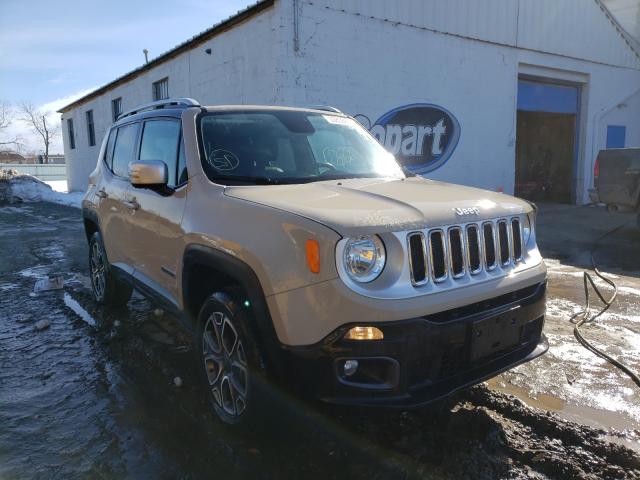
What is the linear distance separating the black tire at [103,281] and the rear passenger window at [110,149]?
0.74 m

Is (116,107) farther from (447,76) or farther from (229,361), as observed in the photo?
(229,361)

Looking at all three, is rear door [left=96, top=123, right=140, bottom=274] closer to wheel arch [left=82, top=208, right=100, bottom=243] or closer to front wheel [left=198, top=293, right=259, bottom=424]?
wheel arch [left=82, top=208, right=100, bottom=243]

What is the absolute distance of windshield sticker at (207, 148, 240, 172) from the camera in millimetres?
3221

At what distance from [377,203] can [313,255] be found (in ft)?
1.73

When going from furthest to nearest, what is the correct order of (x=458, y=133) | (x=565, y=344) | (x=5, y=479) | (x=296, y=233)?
(x=458, y=133) < (x=565, y=344) < (x=5, y=479) < (x=296, y=233)

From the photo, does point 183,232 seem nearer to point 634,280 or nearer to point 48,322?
point 48,322

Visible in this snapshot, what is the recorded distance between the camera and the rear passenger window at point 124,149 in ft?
14.6

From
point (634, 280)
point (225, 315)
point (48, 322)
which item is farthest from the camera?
point (634, 280)

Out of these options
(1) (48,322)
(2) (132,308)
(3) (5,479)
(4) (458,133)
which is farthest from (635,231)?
(3) (5,479)

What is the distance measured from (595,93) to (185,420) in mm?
17205

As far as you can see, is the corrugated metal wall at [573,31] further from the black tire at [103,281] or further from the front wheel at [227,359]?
the front wheel at [227,359]

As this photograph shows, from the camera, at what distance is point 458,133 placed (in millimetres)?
12781

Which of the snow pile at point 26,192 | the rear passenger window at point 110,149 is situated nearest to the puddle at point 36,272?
the rear passenger window at point 110,149

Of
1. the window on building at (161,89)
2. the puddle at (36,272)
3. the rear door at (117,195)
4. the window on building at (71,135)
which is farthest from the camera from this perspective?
the window on building at (71,135)
